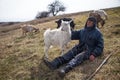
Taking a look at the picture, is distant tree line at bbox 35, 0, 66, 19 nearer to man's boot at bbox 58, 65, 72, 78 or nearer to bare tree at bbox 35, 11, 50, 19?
bare tree at bbox 35, 11, 50, 19

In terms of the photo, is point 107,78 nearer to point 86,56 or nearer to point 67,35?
point 86,56

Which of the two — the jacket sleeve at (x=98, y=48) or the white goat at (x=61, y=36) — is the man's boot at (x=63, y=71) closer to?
the jacket sleeve at (x=98, y=48)

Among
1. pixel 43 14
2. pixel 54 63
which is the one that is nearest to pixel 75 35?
pixel 54 63

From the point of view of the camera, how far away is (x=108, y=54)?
10852mm

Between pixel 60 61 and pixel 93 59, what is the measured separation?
4.83 feet

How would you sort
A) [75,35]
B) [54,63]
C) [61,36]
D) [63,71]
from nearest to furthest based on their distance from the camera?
1. [63,71]
2. [54,63]
3. [61,36]
4. [75,35]

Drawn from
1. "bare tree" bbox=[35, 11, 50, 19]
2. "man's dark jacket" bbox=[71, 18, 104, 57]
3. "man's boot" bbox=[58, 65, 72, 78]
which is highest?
"man's dark jacket" bbox=[71, 18, 104, 57]

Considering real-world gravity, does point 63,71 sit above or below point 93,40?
below

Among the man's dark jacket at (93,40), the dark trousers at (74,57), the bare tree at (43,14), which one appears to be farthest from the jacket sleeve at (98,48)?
the bare tree at (43,14)

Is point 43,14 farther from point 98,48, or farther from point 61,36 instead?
point 98,48

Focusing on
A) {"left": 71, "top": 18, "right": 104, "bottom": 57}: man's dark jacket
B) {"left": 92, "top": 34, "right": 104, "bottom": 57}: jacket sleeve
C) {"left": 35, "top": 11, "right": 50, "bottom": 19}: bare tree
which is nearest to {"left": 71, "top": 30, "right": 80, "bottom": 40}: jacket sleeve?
{"left": 71, "top": 18, "right": 104, "bottom": 57}: man's dark jacket

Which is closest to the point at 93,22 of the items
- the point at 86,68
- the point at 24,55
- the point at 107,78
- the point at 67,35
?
the point at 67,35

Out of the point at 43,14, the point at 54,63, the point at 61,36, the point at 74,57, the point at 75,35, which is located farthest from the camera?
the point at 43,14

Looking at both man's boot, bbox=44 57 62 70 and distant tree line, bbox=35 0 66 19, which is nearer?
man's boot, bbox=44 57 62 70
